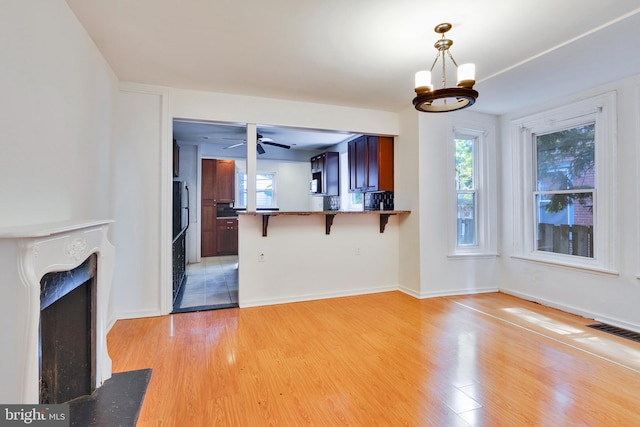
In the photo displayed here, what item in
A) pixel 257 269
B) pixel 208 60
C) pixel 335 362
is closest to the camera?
pixel 335 362

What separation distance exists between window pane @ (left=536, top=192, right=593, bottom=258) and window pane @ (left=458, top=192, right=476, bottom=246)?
2.45 feet

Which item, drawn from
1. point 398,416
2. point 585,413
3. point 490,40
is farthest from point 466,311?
point 490,40

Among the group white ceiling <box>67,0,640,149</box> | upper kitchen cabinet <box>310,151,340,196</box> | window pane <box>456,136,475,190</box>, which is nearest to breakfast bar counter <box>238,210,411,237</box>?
window pane <box>456,136,475,190</box>

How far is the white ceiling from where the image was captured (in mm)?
2066

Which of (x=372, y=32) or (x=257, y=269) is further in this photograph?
(x=257, y=269)

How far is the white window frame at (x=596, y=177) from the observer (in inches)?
124

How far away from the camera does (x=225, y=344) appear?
2660 mm

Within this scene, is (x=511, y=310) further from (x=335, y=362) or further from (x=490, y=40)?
(x=490, y=40)

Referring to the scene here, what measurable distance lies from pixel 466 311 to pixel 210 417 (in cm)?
288

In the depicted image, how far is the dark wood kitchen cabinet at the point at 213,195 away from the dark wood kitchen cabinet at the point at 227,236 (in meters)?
0.02

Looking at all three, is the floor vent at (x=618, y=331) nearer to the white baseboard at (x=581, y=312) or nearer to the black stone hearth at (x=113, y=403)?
the white baseboard at (x=581, y=312)

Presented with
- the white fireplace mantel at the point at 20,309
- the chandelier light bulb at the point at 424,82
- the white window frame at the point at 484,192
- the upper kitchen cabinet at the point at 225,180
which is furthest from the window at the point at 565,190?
the upper kitchen cabinet at the point at 225,180

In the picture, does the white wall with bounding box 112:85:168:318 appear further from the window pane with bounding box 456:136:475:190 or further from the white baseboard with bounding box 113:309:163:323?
the window pane with bounding box 456:136:475:190
